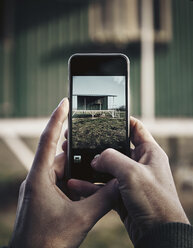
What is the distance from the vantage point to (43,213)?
1291 mm

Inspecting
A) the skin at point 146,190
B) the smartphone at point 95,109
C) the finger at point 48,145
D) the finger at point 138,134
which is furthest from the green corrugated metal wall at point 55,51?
the skin at point 146,190

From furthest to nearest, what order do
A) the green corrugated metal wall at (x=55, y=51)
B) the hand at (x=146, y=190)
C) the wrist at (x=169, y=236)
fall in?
the green corrugated metal wall at (x=55, y=51)
the hand at (x=146, y=190)
the wrist at (x=169, y=236)

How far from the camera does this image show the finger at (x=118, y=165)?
4.27 ft

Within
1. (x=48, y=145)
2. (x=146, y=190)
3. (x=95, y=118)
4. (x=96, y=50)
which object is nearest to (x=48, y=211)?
(x=48, y=145)

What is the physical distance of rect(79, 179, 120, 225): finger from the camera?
132cm

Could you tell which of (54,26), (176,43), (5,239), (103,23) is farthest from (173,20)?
(5,239)

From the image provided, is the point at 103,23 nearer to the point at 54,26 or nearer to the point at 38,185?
the point at 54,26

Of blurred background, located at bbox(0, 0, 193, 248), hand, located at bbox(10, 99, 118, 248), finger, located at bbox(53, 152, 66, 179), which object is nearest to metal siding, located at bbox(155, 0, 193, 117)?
blurred background, located at bbox(0, 0, 193, 248)

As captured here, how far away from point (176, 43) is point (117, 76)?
5702mm

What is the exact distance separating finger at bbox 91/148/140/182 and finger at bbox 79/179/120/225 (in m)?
0.09

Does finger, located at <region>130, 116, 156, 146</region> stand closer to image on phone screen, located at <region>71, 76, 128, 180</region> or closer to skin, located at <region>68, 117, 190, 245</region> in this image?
image on phone screen, located at <region>71, 76, 128, 180</region>

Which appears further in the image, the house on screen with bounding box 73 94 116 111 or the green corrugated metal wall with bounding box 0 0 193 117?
the green corrugated metal wall with bounding box 0 0 193 117

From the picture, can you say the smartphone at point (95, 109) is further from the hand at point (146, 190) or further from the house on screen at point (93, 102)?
the hand at point (146, 190)

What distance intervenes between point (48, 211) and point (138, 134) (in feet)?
1.95
